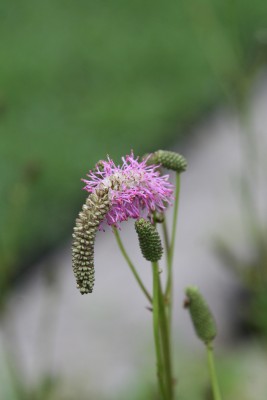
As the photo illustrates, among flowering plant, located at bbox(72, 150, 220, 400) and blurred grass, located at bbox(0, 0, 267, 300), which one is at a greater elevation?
blurred grass, located at bbox(0, 0, 267, 300)

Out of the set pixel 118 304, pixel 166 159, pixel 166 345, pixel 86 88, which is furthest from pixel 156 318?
pixel 86 88

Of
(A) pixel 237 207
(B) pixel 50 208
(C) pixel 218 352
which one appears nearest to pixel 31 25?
(B) pixel 50 208

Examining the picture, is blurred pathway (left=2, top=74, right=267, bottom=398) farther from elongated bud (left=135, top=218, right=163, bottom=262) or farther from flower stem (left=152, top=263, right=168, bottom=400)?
elongated bud (left=135, top=218, right=163, bottom=262)

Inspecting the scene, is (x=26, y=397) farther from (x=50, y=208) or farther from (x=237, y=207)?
(x=50, y=208)

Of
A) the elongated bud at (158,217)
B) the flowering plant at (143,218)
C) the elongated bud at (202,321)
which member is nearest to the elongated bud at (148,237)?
the flowering plant at (143,218)

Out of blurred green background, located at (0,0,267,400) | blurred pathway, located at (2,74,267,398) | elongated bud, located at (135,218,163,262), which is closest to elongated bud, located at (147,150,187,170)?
elongated bud, located at (135,218,163,262)

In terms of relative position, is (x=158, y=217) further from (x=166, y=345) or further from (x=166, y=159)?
(x=166, y=345)

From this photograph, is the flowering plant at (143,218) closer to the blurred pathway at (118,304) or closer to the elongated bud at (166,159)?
the elongated bud at (166,159)
